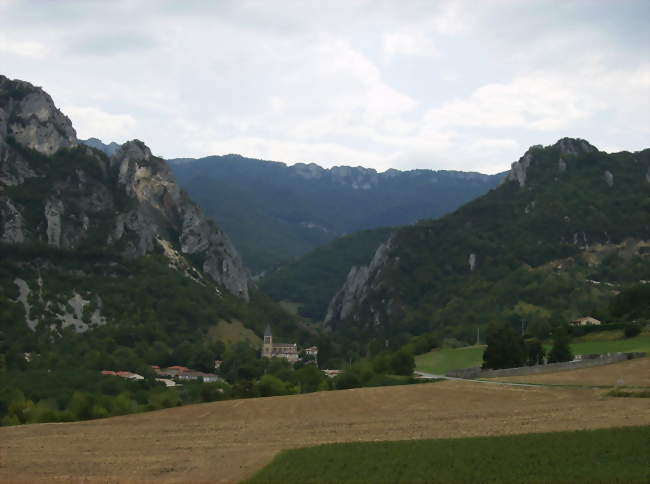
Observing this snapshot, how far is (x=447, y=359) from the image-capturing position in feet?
493

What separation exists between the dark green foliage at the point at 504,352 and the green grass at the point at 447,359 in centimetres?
1228

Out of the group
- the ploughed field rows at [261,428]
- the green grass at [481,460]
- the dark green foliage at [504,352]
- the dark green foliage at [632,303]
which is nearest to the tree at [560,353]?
the dark green foliage at [504,352]

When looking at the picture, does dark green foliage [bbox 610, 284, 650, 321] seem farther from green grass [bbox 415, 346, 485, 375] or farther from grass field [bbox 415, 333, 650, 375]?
green grass [bbox 415, 346, 485, 375]

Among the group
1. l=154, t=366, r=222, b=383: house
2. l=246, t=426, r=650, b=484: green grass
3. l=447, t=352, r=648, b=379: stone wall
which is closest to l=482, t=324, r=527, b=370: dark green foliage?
l=447, t=352, r=648, b=379: stone wall

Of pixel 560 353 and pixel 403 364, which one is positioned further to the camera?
pixel 403 364

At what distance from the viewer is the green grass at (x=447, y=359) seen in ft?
456

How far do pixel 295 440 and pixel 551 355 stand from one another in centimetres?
6287

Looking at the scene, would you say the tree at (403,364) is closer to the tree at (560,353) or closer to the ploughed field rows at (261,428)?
the tree at (560,353)

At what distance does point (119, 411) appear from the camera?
111625 millimetres

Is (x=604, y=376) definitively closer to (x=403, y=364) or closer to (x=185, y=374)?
(x=403, y=364)

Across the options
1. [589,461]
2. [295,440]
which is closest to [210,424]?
[295,440]

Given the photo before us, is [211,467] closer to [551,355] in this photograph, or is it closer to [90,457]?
[90,457]

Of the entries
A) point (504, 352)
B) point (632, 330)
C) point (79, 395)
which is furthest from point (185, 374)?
point (632, 330)

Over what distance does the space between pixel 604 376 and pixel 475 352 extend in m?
57.0
